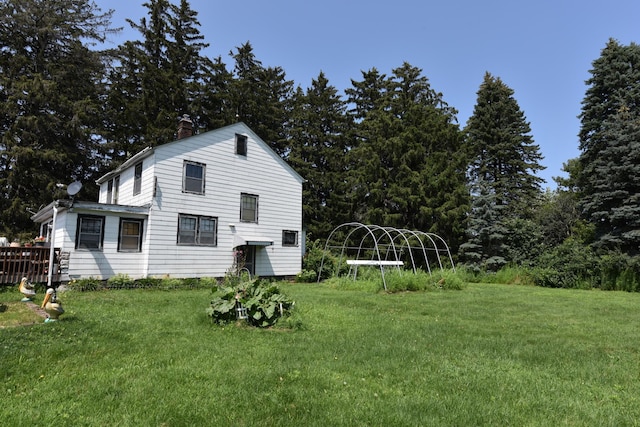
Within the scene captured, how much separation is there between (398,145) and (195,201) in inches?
531

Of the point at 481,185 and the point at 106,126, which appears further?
the point at 106,126

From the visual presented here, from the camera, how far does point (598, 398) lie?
3.61 meters

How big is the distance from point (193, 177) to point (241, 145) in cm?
275

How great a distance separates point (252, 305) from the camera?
661 cm

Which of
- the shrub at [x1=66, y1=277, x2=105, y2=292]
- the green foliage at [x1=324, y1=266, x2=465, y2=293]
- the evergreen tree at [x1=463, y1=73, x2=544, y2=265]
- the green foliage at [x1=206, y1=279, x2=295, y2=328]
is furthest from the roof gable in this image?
the evergreen tree at [x1=463, y1=73, x2=544, y2=265]

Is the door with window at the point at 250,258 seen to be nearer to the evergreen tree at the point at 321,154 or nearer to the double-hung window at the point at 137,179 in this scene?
the double-hung window at the point at 137,179

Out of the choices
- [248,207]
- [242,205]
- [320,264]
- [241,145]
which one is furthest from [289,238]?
[241,145]

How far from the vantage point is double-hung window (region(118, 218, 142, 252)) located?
1324 cm

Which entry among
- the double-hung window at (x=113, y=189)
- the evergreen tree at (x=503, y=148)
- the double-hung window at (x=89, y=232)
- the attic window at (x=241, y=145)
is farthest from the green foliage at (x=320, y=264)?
the evergreen tree at (x=503, y=148)

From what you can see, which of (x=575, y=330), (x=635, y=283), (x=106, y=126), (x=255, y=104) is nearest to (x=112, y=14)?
(x=106, y=126)

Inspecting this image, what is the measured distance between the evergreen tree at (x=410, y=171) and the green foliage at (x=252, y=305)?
16.0 meters

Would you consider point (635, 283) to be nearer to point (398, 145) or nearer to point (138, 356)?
point (398, 145)

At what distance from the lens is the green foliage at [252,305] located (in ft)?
21.4

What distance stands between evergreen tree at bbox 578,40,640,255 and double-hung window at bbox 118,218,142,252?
771 inches
